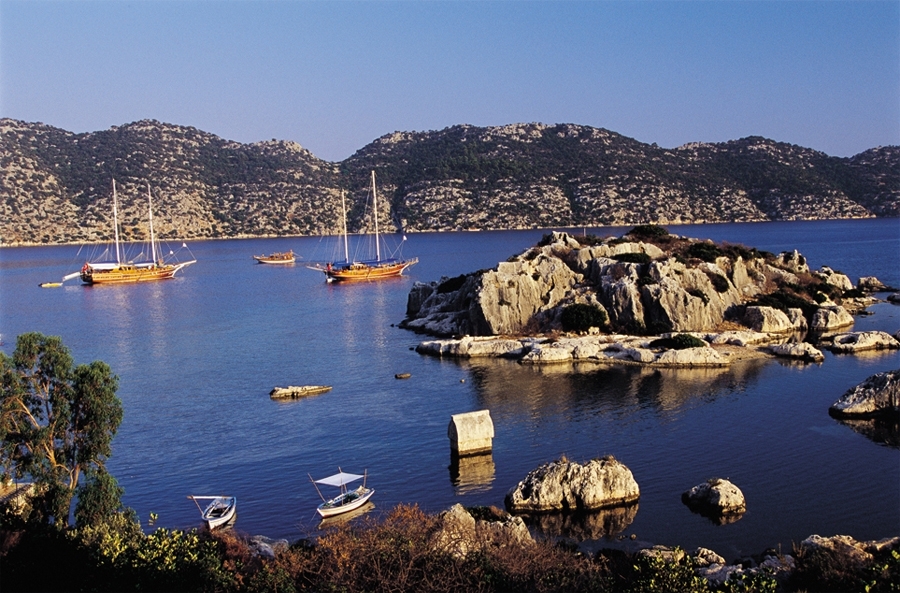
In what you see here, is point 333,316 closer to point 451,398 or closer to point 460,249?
point 451,398

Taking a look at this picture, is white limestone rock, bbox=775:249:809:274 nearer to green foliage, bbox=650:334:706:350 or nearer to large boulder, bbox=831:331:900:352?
large boulder, bbox=831:331:900:352

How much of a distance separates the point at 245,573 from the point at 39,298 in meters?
103

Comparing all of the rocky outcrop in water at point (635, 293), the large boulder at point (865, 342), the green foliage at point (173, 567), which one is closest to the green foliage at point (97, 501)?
A: the green foliage at point (173, 567)

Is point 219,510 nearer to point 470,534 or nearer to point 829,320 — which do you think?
point 470,534

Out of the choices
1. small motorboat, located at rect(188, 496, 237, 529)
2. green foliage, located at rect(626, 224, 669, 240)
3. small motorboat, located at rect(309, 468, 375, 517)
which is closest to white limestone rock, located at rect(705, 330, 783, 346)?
green foliage, located at rect(626, 224, 669, 240)

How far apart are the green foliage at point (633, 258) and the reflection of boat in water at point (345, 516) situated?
143 ft

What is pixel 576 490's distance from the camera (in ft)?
105

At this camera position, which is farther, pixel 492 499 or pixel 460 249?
pixel 460 249

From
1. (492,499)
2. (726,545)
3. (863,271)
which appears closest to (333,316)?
(492,499)

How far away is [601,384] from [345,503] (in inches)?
925

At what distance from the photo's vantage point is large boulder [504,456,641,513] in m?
31.9

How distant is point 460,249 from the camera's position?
611ft

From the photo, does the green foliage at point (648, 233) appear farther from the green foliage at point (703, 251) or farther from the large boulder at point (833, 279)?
the large boulder at point (833, 279)

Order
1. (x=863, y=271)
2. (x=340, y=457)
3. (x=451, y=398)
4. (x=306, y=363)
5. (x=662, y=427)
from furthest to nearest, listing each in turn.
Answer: (x=863, y=271) < (x=306, y=363) < (x=451, y=398) < (x=662, y=427) < (x=340, y=457)
